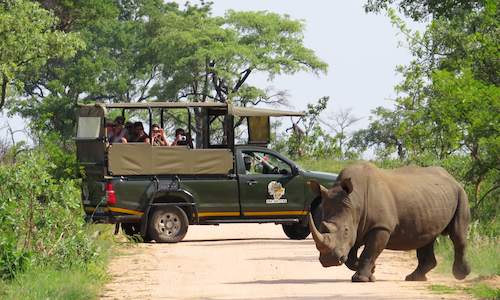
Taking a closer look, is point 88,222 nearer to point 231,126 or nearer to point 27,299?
point 231,126

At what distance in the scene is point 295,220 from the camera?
26.4m

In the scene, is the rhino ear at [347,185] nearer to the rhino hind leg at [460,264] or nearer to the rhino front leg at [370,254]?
the rhino front leg at [370,254]

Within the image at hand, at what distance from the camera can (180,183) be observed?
25.9 meters

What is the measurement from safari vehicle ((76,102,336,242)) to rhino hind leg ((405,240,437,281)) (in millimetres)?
8164

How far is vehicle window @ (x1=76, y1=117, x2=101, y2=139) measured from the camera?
25719 millimetres

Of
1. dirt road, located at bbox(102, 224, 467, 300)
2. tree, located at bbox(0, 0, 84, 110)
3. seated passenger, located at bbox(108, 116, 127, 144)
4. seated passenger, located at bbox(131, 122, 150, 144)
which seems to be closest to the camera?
dirt road, located at bbox(102, 224, 467, 300)

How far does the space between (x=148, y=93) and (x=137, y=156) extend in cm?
5202

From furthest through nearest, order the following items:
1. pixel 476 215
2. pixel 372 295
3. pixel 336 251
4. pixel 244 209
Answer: pixel 244 209, pixel 476 215, pixel 336 251, pixel 372 295

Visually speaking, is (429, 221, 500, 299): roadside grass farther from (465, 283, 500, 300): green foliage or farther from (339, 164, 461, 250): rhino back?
(339, 164, 461, 250): rhino back

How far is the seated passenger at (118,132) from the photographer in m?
26.0

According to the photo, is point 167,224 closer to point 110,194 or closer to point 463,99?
point 110,194

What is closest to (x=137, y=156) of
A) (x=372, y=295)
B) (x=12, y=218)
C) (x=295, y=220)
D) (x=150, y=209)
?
(x=150, y=209)

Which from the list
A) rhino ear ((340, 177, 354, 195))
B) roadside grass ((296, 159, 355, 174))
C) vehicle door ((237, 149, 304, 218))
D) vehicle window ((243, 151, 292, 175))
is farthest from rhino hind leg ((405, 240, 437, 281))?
roadside grass ((296, 159, 355, 174))

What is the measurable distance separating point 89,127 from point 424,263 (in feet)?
31.2
